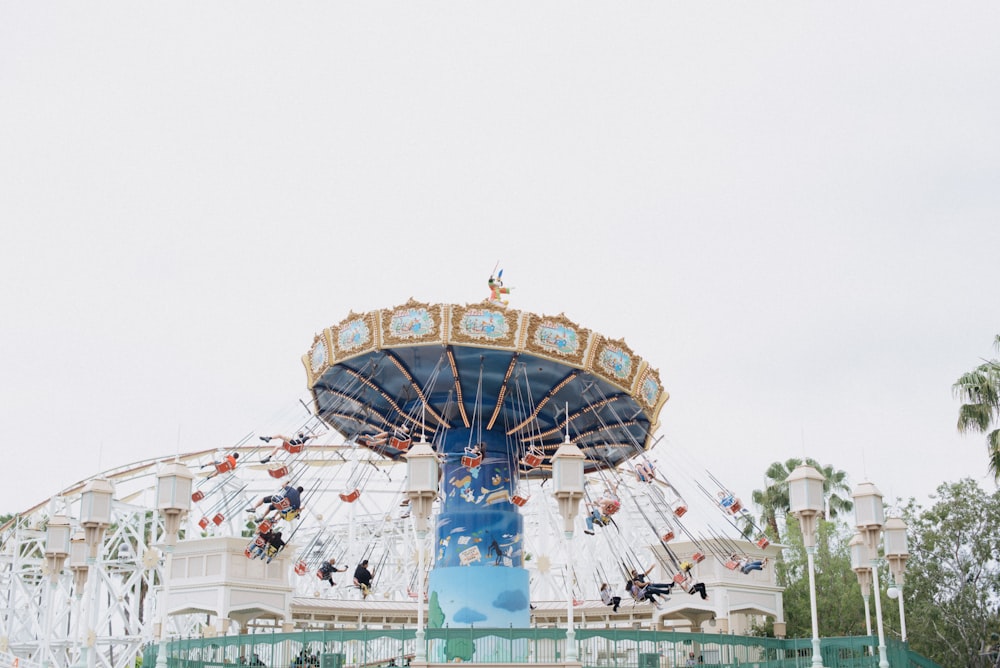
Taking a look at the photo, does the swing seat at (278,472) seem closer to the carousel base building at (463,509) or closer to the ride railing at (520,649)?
the carousel base building at (463,509)

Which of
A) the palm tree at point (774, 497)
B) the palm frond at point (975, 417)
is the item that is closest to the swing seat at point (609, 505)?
the palm frond at point (975, 417)

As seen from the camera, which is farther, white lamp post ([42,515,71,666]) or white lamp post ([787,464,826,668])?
white lamp post ([42,515,71,666])

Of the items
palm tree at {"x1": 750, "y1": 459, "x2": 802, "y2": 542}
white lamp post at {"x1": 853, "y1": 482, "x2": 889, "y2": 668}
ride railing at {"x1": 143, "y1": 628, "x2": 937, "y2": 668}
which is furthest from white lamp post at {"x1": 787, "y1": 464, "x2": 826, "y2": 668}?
palm tree at {"x1": 750, "y1": 459, "x2": 802, "y2": 542}

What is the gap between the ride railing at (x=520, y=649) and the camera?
16.5 m

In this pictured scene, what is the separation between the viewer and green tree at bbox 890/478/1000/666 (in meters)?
28.0

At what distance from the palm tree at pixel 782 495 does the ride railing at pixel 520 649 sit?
72.8 ft

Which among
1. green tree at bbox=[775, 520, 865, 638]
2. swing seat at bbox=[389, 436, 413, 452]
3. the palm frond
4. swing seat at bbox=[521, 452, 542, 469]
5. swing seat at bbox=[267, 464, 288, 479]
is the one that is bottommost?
green tree at bbox=[775, 520, 865, 638]

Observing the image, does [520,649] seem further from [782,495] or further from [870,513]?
[782,495]

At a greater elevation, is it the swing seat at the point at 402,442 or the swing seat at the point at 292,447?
the swing seat at the point at 402,442

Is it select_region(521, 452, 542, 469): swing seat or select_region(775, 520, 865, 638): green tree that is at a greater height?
select_region(521, 452, 542, 469): swing seat

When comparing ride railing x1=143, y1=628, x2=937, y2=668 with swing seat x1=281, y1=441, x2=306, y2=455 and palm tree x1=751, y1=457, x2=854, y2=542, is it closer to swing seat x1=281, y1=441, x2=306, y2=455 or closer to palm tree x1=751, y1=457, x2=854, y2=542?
swing seat x1=281, y1=441, x2=306, y2=455

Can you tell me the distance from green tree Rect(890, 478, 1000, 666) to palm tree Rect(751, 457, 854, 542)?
11.6m

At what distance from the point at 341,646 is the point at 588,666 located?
4033 mm

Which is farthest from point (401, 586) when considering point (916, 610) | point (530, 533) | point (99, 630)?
point (916, 610)
